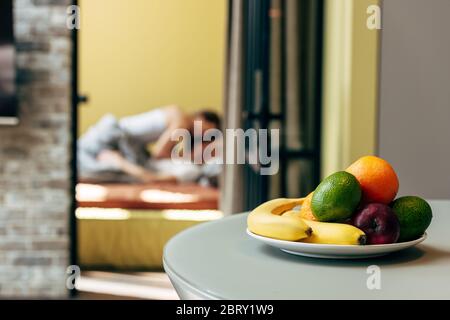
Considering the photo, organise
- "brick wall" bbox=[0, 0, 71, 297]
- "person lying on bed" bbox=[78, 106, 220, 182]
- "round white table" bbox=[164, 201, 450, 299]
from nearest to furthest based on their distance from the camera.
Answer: "round white table" bbox=[164, 201, 450, 299] → "brick wall" bbox=[0, 0, 71, 297] → "person lying on bed" bbox=[78, 106, 220, 182]

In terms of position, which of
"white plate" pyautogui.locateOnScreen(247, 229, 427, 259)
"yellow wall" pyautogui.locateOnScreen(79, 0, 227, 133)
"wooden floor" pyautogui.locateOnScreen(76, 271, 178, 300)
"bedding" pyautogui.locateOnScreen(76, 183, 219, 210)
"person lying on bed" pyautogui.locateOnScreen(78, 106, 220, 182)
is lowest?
"wooden floor" pyautogui.locateOnScreen(76, 271, 178, 300)

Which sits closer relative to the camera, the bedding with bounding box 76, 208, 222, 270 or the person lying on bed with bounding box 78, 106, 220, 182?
the bedding with bounding box 76, 208, 222, 270

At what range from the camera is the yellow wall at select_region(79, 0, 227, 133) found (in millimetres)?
5328

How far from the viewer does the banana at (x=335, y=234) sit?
895 mm

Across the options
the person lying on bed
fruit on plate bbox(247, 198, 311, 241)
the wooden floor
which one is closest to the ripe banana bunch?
fruit on plate bbox(247, 198, 311, 241)

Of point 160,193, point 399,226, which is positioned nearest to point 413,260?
point 399,226

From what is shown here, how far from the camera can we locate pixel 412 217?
0.95 m

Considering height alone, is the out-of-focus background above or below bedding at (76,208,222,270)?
above

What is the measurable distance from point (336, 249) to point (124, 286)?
2810 millimetres

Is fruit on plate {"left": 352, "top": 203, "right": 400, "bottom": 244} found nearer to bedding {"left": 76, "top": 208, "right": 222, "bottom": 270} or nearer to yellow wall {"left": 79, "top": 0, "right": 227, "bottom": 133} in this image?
bedding {"left": 76, "top": 208, "right": 222, "bottom": 270}

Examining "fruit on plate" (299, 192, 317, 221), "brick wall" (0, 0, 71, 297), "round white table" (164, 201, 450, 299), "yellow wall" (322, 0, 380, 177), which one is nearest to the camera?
"round white table" (164, 201, 450, 299)

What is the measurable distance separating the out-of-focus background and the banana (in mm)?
976

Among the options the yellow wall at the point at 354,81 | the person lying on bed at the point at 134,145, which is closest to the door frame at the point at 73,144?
Result: the person lying on bed at the point at 134,145

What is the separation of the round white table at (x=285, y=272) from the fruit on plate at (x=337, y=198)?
0.23 feet
